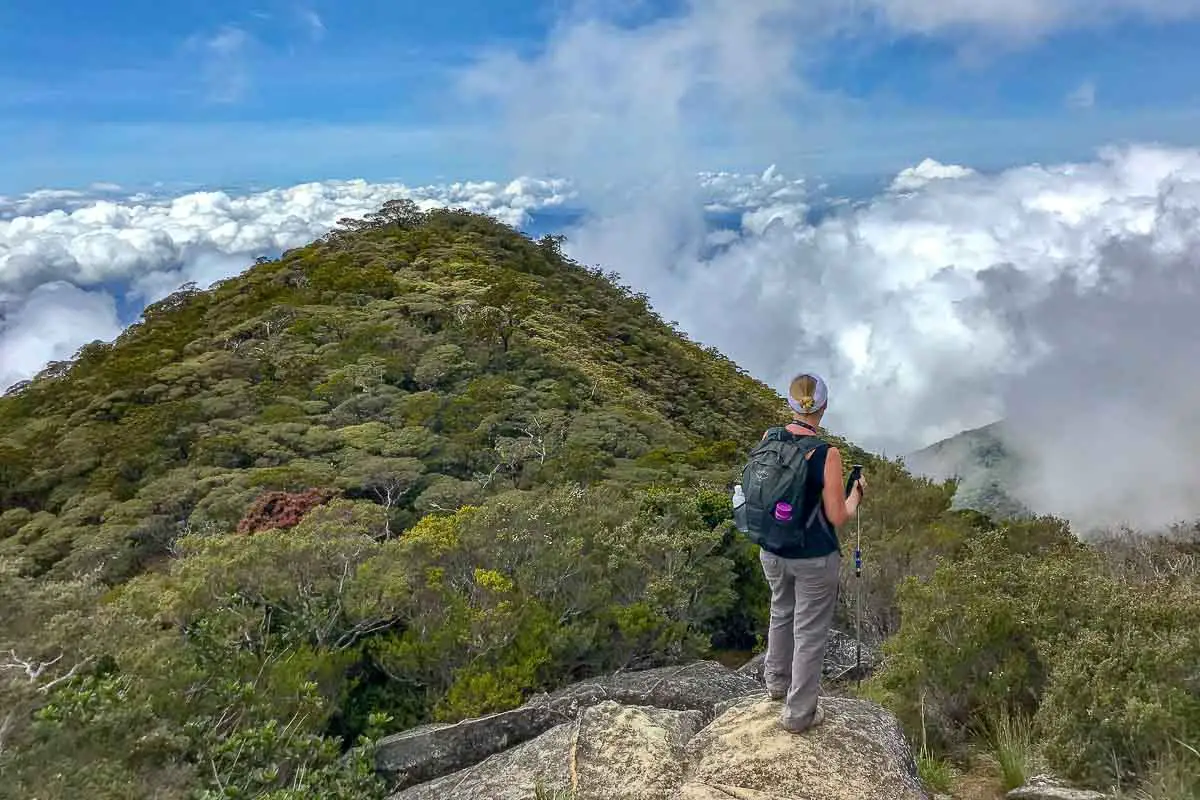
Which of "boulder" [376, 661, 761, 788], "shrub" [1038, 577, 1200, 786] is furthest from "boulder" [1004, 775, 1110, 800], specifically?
"boulder" [376, 661, 761, 788]

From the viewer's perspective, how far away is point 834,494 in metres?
4.76

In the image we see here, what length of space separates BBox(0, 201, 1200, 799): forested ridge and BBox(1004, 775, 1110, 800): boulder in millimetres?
167

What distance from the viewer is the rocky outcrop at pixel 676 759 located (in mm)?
4879

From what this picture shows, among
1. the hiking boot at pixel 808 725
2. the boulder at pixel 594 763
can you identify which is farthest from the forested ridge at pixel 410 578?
the hiking boot at pixel 808 725

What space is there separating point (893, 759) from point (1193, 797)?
1501 millimetres

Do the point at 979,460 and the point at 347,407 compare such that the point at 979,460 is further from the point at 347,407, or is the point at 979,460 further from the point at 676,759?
the point at 676,759

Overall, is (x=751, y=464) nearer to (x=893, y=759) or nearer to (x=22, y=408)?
(x=893, y=759)

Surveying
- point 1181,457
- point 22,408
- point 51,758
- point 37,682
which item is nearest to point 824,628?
point 51,758

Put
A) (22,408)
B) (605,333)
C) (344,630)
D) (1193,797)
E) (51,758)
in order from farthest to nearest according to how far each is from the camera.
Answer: (605,333) < (22,408) < (344,630) < (51,758) < (1193,797)

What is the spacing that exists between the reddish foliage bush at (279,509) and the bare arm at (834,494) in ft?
37.7

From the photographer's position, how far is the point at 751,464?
5031 mm

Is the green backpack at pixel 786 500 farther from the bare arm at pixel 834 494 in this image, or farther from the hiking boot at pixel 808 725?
the hiking boot at pixel 808 725

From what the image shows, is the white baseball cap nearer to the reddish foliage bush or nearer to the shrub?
the shrub

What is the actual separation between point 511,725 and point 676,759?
2194 millimetres
